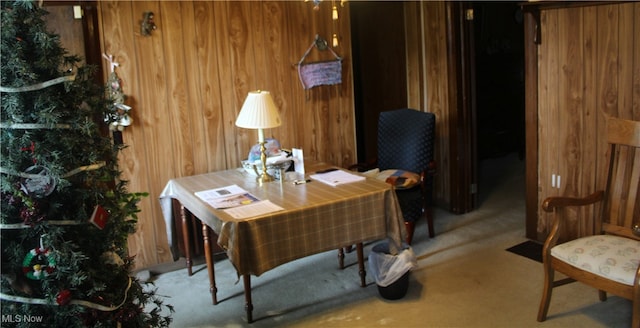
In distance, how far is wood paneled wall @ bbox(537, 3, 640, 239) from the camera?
3318 mm

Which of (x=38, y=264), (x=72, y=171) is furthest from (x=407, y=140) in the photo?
(x=38, y=264)

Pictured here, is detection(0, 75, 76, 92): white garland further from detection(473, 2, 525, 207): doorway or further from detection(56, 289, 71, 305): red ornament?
detection(473, 2, 525, 207): doorway

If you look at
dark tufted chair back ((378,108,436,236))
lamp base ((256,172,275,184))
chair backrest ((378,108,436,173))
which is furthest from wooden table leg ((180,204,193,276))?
chair backrest ((378,108,436,173))

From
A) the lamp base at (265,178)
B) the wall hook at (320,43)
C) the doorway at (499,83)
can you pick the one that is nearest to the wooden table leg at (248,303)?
the lamp base at (265,178)

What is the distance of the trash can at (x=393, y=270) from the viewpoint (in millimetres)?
3225

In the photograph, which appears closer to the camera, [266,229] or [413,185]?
[266,229]

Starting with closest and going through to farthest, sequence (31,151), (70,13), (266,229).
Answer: (31,151) → (266,229) → (70,13)

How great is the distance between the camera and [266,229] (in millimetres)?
2875

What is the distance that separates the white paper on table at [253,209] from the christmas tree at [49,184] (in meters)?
0.89

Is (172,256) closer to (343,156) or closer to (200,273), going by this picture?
(200,273)

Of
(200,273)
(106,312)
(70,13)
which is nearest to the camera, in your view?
(106,312)

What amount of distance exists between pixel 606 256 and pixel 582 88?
130 cm

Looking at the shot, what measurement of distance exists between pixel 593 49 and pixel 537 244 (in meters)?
1.38

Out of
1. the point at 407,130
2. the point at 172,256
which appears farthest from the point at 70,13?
the point at 407,130
